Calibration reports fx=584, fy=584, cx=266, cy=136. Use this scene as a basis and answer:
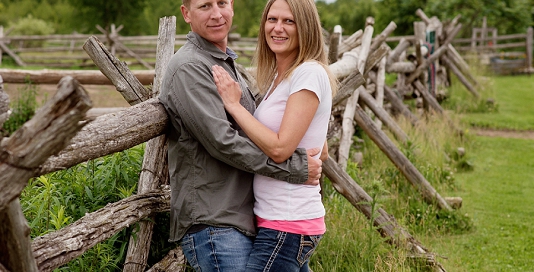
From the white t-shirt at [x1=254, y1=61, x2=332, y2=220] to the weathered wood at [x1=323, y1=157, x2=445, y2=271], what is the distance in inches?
71.0

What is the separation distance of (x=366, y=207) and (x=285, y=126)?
2.26 m

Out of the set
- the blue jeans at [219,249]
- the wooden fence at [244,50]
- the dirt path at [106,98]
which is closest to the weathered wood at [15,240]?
the blue jeans at [219,249]

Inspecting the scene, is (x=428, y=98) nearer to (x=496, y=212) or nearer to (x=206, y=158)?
(x=496, y=212)

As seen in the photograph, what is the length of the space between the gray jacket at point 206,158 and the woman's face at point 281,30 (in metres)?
0.24

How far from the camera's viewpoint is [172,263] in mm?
2869

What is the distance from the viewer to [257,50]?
2662mm

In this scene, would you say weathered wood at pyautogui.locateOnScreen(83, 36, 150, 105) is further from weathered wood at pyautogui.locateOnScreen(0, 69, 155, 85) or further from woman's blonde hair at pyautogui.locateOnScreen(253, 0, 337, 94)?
weathered wood at pyautogui.locateOnScreen(0, 69, 155, 85)

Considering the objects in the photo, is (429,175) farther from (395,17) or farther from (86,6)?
(86,6)

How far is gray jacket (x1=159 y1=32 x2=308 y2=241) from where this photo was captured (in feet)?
7.18

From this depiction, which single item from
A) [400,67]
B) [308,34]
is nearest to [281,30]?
[308,34]

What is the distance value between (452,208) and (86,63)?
19392mm

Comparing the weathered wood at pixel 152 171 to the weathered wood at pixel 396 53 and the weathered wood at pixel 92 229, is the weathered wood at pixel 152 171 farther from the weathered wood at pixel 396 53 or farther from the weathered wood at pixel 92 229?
the weathered wood at pixel 396 53

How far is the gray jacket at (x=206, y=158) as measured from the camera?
7.18 feet

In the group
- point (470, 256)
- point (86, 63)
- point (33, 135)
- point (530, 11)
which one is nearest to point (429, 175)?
point (470, 256)
